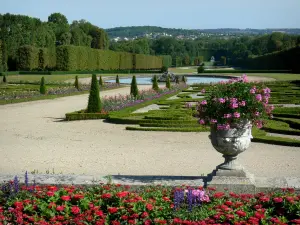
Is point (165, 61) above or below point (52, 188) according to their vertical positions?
above

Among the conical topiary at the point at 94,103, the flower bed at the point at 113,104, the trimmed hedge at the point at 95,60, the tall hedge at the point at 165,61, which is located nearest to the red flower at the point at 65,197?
the flower bed at the point at 113,104

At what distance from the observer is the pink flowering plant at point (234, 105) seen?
5.95 meters

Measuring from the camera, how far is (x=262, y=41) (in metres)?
92.9

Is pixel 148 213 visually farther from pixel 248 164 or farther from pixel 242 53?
pixel 242 53

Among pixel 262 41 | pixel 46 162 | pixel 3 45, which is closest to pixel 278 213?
pixel 46 162

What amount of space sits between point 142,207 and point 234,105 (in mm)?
1665

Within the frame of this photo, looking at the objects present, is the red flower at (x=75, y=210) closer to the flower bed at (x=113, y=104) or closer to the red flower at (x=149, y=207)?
the red flower at (x=149, y=207)

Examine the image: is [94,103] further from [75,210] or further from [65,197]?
[75,210]

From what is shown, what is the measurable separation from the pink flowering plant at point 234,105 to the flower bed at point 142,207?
2.88ft

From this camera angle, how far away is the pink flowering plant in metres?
5.95

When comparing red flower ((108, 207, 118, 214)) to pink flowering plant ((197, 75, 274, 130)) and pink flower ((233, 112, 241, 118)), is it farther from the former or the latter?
pink flower ((233, 112, 241, 118))

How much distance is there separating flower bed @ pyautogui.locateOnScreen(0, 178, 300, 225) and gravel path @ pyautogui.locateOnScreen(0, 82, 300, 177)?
8.77 ft

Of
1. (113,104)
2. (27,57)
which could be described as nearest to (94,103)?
(113,104)

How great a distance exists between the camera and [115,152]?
10086 mm
